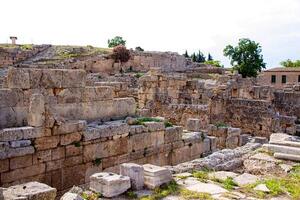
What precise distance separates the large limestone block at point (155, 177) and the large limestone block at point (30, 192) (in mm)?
1379

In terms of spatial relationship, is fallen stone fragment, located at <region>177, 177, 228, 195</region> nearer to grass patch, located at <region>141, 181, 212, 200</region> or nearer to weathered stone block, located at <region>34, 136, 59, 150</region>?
grass patch, located at <region>141, 181, 212, 200</region>

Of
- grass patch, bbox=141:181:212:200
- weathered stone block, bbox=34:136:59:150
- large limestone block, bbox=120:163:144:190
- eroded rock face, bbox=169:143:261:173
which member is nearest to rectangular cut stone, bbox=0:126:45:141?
weathered stone block, bbox=34:136:59:150

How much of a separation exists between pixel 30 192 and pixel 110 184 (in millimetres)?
1064

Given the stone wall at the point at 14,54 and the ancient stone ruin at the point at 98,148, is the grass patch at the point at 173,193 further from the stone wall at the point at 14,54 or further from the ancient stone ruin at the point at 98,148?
the stone wall at the point at 14,54

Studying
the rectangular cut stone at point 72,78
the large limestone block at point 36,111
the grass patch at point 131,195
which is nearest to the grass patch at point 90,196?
the grass patch at point 131,195

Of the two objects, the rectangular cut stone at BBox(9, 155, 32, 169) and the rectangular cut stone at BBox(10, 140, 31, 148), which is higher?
the rectangular cut stone at BBox(10, 140, 31, 148)

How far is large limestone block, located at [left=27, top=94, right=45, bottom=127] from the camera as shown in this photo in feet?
23.7

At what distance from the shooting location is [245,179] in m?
6.30

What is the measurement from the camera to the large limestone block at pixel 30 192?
4.75 meters

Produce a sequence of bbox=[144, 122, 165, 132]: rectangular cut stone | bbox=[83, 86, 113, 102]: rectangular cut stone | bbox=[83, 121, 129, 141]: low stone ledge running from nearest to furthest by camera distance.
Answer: bbox=[83, 121, 129, 141]: low stone ledge, bbox=[83, 86, 113, 102]: rectangular cut stone, bbox=[144, 122, 165, 132]: rectangular cut stone

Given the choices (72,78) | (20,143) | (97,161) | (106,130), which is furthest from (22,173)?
(72,78)

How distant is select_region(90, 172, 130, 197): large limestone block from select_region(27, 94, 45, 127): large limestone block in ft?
8.42

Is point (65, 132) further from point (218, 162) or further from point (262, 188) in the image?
point (262, 188)

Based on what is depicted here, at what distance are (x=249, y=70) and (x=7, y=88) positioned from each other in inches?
2093
